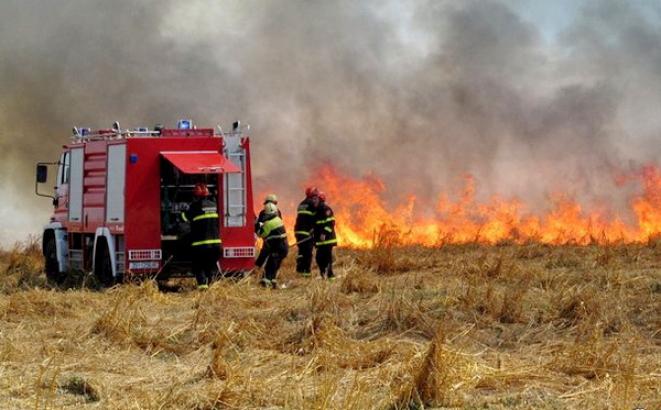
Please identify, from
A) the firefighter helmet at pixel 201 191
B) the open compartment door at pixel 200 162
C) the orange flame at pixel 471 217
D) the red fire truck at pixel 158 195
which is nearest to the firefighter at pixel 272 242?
the red fire truck at pixel 158 195

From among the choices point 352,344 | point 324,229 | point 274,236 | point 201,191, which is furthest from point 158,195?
point 352,344

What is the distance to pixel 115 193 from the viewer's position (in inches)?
613

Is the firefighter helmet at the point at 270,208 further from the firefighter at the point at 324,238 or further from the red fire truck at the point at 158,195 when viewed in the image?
the firefighter at the point at 324,238

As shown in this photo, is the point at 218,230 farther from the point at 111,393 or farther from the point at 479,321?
the point at 111,393

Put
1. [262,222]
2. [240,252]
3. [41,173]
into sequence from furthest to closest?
[41,173]
[262,222]
[240,252]

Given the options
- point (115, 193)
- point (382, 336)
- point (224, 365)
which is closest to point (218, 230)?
point (115, 193)

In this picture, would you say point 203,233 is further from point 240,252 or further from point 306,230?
point 306,230

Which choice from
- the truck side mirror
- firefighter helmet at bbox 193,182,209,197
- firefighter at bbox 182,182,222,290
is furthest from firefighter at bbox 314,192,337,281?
the truck side mirror

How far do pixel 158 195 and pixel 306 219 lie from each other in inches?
101

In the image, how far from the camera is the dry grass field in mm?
7402

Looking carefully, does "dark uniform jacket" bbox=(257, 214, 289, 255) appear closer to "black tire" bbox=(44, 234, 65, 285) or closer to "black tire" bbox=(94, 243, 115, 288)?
"black tire" bbox=(94, 243, 115, 288)

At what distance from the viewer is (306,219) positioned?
55.0ft

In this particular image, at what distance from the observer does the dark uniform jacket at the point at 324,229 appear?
16516 millimetres

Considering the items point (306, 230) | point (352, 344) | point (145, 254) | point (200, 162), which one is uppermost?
point (200, 162)
